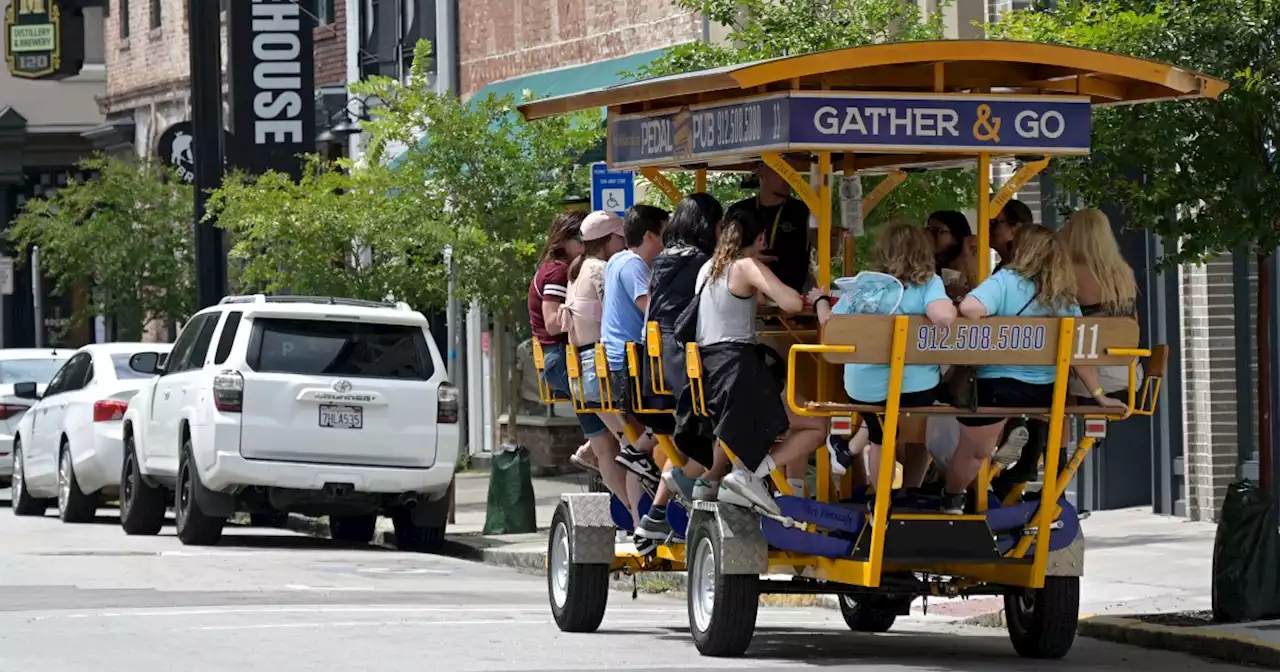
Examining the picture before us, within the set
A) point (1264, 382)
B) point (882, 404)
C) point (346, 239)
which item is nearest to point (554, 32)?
point (346, 239)

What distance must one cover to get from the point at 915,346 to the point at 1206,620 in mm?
2953

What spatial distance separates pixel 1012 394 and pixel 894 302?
0.65 meters

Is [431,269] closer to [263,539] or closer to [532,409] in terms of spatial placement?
[263,539]

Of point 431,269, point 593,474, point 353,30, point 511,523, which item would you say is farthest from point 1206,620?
point 353,30

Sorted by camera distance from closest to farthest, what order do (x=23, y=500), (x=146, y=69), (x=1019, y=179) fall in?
(x=1019, y=179), (x=23, y=500), (x=146, y=69)

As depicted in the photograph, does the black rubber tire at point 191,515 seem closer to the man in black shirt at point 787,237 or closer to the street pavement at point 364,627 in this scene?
the street pavement at point 364,627

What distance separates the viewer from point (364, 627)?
42.6 ft

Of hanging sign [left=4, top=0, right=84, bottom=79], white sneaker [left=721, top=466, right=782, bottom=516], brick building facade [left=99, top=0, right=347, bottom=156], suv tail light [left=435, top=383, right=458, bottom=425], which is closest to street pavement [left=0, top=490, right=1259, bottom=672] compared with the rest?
white sneaker [left=721, top=466, right=782, bottom=516]

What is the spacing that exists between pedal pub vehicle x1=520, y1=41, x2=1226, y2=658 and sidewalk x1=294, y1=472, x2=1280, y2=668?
868mm

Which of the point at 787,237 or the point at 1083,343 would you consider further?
the point at 787,237

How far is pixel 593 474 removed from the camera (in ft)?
45.9

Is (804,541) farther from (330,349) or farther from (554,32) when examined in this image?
(554,32)

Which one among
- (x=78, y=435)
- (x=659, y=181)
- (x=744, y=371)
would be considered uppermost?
(x=659, y=181)

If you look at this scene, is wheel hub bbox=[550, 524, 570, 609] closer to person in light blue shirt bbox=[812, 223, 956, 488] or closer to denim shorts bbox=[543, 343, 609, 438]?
denim shorts bbox=[543, 343, 609, 438]
